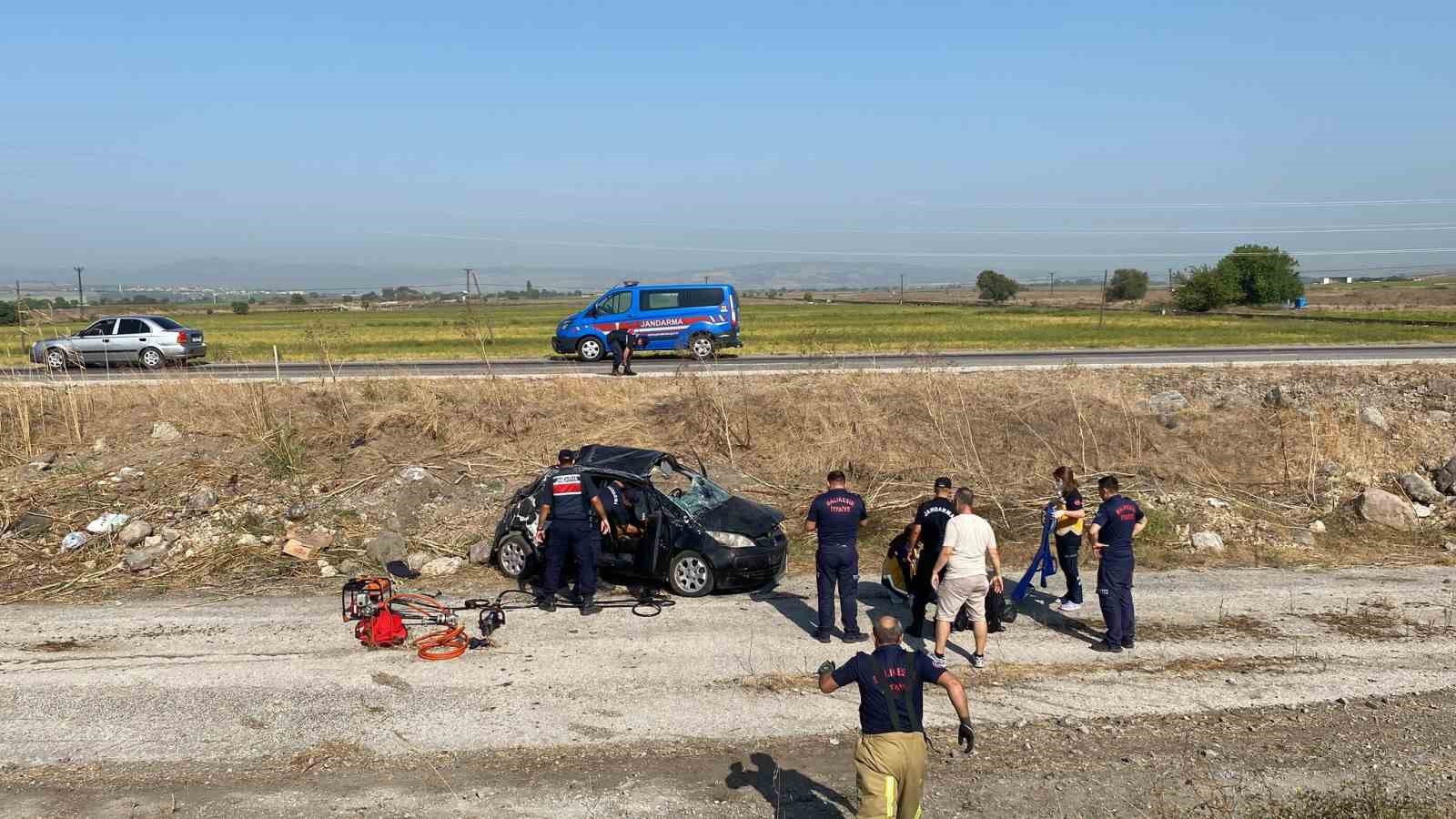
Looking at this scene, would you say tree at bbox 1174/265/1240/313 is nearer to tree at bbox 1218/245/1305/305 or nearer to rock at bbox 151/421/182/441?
tree at bbox 1218/245/1305/305

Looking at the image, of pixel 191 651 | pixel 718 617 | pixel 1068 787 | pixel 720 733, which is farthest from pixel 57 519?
pixel 1068 787

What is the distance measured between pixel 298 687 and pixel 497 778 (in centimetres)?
262

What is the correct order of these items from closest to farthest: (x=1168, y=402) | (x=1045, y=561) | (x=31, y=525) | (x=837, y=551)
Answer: (x=837, y=551), (x=1045, y=561), (x=31, y=525), (x=1168, y=402)

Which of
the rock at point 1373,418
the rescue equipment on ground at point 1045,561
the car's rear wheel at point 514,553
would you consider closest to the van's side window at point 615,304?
the car's rear wheel at point 514,553

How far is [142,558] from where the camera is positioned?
12383 millimetres

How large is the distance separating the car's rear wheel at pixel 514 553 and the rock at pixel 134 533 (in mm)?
5769

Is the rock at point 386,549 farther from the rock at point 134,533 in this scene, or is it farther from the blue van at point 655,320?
the blue van at point 655,320

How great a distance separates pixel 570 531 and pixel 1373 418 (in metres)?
16.0

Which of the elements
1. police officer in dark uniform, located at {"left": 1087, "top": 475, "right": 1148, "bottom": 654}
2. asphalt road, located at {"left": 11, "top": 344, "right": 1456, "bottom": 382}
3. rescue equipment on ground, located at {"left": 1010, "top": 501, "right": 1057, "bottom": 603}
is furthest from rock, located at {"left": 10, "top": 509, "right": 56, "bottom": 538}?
police officer in dark uniform, located at {"left": 1087, "top": 475, "right": 1148, "bottom": 654}

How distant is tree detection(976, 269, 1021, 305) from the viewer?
86688 mm

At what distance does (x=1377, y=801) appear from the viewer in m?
6.12

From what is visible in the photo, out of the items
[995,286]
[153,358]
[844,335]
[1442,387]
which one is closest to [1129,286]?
[995,286]

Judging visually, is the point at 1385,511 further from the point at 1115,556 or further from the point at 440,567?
the point at 440,567

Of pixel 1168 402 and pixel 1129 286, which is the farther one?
pixel 1129 286
